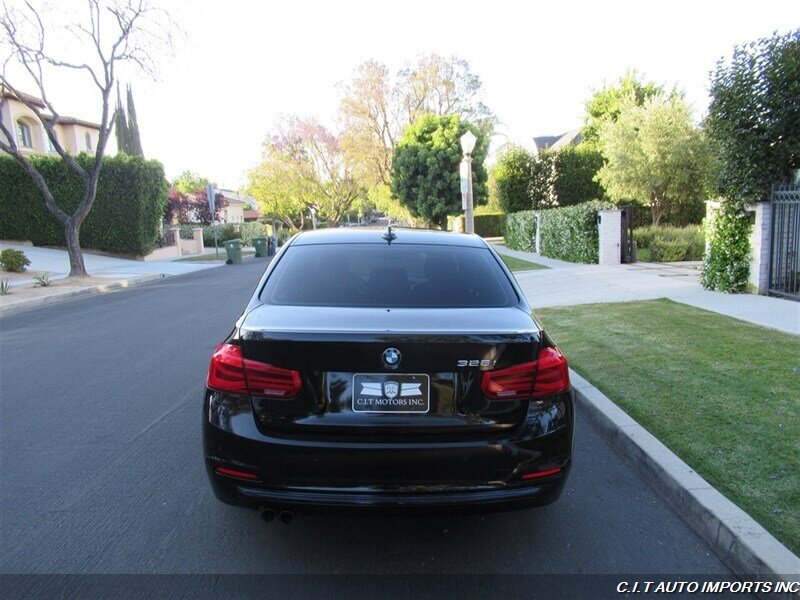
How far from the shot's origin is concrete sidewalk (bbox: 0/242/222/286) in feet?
64.6

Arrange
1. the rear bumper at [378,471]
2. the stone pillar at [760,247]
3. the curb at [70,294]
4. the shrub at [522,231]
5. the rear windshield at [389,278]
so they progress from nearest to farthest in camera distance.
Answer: the rear bumper at [378,471], the rear windshield at [389,278], the stone pillar at [760,247], the curb at [70,294], the shrub at [522,231]

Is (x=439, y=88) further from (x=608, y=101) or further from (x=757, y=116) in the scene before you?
(x=757, y=116)

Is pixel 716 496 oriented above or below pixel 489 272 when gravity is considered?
below

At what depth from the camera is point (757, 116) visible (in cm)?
893

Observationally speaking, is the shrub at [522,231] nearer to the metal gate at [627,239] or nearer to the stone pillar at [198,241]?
the metal gate at [627,239]

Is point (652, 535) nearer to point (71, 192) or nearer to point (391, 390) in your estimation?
point (391, 390)

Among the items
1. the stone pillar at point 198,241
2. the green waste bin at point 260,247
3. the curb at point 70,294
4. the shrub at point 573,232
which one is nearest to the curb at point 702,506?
the curb at point 70,294

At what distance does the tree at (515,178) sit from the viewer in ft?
95.2

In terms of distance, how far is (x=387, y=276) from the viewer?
3438 millimetres

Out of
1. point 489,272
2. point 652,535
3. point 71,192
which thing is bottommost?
point 652,535

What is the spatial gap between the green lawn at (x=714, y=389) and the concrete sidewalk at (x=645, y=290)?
0.68 m

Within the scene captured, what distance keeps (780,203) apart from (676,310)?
2.64 metres

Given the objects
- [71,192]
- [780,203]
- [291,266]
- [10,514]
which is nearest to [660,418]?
[291,266]

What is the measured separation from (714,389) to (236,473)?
4125 millimetres
